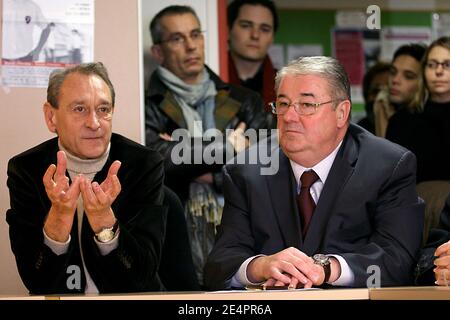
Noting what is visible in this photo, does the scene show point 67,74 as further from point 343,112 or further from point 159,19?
point 343,112

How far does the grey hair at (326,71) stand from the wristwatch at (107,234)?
646 mm

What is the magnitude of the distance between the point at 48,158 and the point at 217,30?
893 mm

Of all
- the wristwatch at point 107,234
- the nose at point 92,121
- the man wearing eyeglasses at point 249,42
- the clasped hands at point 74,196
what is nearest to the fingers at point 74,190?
the clasped hands at point 74,196

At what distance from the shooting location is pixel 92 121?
2623 millimetres

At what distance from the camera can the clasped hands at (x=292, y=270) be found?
89.5 inches

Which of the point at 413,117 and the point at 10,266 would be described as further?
the point at 413,117

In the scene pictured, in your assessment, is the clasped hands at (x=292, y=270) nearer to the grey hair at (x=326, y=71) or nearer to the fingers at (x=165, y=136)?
the grey hair at (x=326, y=71)

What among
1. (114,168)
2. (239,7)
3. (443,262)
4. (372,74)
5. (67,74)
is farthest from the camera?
(372,74)

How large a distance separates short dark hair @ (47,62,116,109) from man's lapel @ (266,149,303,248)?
23.0 inches

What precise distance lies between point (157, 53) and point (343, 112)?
84 cm

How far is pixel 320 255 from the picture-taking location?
7.76ft

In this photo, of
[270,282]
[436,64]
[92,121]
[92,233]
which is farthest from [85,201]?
[436,64]

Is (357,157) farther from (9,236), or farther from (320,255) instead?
(9,236)
